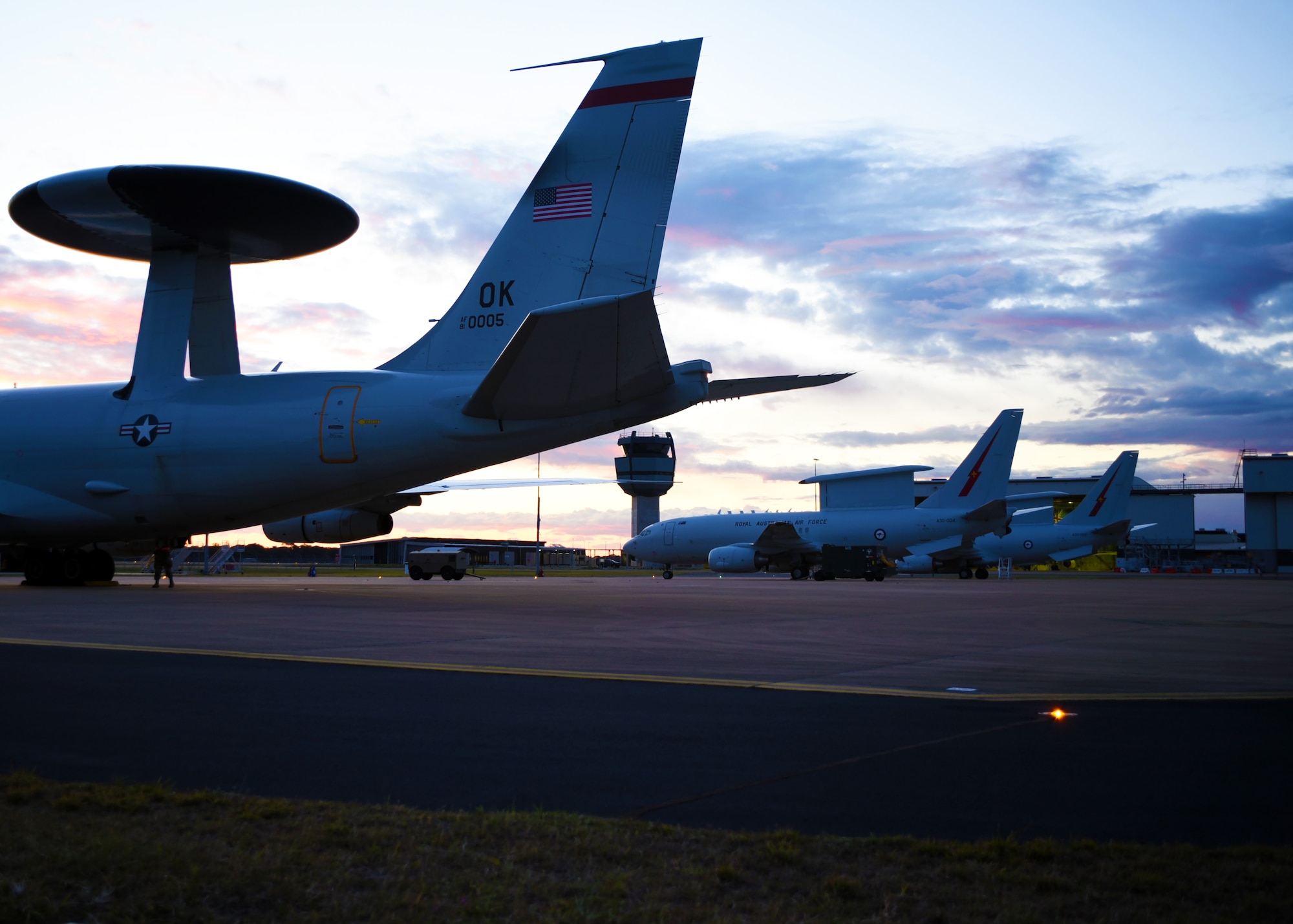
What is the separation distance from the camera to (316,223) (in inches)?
896

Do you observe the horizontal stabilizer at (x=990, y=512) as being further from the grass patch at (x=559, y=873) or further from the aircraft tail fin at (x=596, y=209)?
the grass patch at (x=559, y=873)

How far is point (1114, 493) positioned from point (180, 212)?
50.8 meters

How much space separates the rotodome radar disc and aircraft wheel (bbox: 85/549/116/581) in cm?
716

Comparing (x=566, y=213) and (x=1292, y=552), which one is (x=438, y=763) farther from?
(x=1292, y=552)

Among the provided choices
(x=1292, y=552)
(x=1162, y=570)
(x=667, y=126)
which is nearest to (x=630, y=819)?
(x=667, y=126)

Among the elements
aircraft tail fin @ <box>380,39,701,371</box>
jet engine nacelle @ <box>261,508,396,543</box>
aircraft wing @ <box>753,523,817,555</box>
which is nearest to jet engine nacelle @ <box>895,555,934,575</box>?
aircraft wing @ <box>753,523,817,555</box>

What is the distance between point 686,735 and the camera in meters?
5.43

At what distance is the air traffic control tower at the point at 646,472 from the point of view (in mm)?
92688

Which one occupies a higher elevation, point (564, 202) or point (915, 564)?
point (564, 202)

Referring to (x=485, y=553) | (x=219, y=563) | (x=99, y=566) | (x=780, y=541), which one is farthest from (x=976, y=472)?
(x=485, y=553)

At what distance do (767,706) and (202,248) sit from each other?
2034 cm

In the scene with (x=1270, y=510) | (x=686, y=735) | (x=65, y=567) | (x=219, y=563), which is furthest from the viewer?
(x=1270, y=510)

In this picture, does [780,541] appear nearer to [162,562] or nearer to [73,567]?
[162,562]

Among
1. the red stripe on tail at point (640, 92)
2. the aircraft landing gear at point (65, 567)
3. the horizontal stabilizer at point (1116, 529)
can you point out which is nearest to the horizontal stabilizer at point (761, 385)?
the red stripe on tail at point (640, 92)
